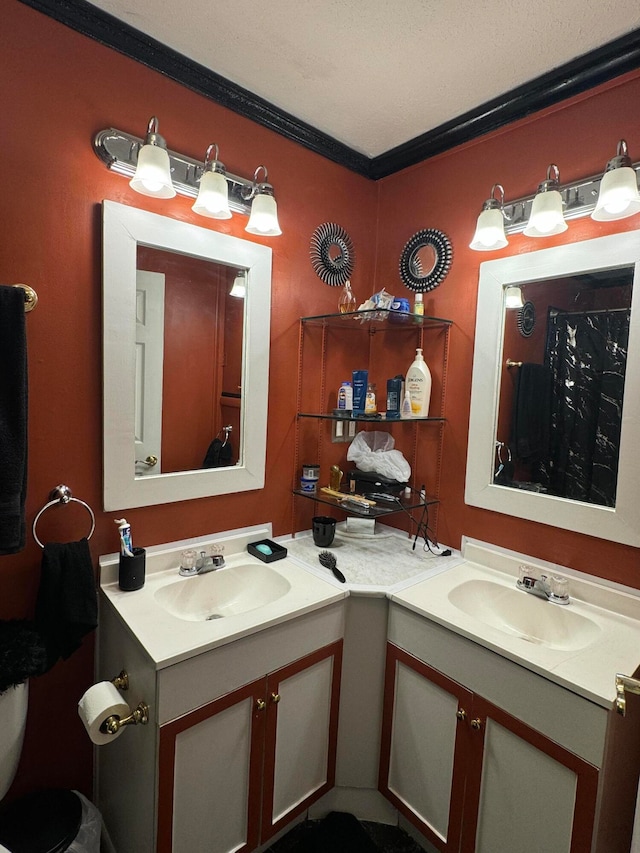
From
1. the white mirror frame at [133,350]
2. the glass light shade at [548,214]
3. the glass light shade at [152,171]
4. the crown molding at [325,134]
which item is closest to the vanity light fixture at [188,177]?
the glass light shade at [152,171]

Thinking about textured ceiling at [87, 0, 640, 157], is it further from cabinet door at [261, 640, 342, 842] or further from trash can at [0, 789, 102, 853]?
trash can at [0, 789, 102, 853]

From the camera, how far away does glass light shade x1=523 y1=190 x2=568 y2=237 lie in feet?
4.46

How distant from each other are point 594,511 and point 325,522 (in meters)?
0.95

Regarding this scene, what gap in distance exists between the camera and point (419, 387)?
72.2 inches

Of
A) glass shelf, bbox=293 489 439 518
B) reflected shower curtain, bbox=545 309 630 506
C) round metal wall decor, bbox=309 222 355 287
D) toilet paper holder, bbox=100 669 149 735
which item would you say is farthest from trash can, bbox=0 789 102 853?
round metal wall decor, bbox=309 222 355 287

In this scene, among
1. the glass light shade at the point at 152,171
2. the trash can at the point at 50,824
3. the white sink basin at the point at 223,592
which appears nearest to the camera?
the trash can at the point at 50,824

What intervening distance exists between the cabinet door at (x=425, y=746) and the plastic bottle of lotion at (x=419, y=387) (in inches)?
35.1

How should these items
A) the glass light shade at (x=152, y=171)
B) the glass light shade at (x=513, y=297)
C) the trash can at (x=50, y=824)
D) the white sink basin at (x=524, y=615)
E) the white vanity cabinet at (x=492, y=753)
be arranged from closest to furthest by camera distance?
the white vanity cabinet at (x=492, y=753) < the trash can at (x=50, y=824) < the glass light shade at (x=152, y=171) < the white sink basin at (x=524, y=615) < the glass light shade at (x=513, y=297)

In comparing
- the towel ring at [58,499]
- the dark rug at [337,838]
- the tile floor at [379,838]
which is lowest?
the tile floor at [379,838]

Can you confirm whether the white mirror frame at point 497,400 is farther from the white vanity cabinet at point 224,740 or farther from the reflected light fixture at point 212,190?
the reflected light fixture at point 212,190

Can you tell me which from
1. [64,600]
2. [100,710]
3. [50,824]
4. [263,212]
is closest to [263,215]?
[263,212]

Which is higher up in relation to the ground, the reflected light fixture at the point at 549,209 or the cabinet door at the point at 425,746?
the reflected light fixture at the point at 549,209

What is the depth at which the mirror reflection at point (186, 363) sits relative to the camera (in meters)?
1.46

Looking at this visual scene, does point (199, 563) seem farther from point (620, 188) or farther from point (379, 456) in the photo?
point (620, 188)
